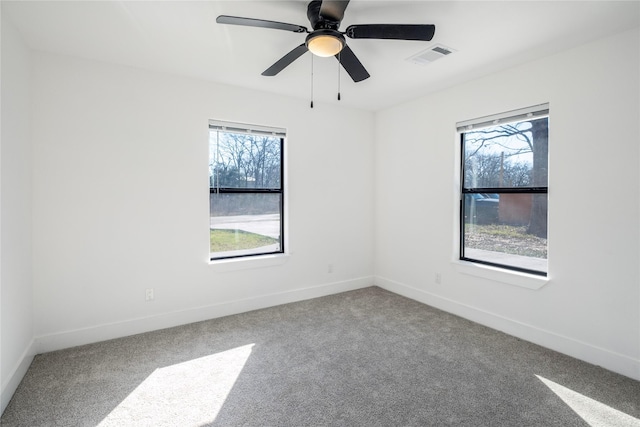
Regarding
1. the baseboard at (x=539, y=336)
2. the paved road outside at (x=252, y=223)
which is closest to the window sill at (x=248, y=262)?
the paved road outside at (x=252, y=223)

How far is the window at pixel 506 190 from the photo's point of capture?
289cm

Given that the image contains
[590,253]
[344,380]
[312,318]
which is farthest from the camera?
[312,318]

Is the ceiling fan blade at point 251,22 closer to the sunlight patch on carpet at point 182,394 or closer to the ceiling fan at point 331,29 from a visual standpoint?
the ceiling fan at point 331,29

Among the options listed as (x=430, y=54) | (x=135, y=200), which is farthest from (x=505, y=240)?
(x=135, y=200)

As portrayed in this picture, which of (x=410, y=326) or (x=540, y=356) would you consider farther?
(x=410, y=326)

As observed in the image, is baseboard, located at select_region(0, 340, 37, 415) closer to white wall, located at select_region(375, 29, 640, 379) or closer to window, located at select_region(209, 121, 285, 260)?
window, located at select_region(209, 121, 285, 260)

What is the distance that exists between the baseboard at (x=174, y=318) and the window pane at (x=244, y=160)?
1.28m

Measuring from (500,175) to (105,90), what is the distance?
12.2 ft

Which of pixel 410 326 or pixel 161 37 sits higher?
pixel 161 37

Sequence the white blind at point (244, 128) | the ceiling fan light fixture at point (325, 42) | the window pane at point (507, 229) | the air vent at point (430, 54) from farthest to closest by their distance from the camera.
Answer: the white blind at point (244, 128)
the window pane at point (507, 229)
the air vent at point (430, 54)
the ceiling fan light fixture at point (325, 42)

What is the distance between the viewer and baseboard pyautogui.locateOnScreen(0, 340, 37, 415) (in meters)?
1.96

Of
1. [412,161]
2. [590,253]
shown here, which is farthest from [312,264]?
[590,253]

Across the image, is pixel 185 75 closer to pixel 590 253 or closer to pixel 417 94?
pixel 417 94

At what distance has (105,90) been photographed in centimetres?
283
